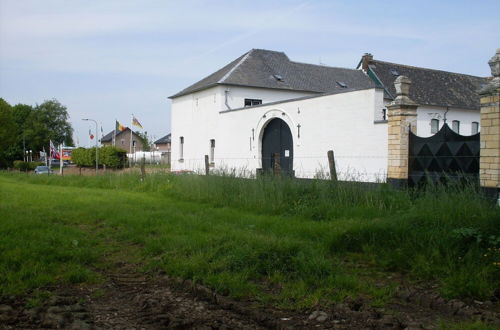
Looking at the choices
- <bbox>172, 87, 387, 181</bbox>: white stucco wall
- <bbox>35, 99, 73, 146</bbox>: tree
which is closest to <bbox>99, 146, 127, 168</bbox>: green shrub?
<bbox>172, 87, 387, 181</bbox>: white stucco wall

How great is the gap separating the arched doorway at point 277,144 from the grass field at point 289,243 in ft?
43.7

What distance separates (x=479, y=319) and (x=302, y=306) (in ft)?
5.63

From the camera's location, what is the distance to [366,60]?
40.5 metres

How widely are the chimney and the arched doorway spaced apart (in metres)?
18.0

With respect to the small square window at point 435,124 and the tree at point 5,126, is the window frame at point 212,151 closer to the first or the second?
the small square window at point 435,124

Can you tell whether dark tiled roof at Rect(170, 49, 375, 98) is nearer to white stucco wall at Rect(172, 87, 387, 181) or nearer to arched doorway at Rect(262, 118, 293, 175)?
white stucco wall at Rect(172, 87, 387, 181)

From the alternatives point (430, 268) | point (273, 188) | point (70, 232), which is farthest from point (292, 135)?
point (430, 268)

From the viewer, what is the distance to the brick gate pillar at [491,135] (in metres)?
9.64

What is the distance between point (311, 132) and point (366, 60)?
2024 cm

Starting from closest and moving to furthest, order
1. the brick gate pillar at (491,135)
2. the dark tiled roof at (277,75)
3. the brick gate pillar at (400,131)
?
1. the brick gate pillar at (491,135)
2. the brick gate pillar at (400,131)
3. the dark tiled roof at (277,75)

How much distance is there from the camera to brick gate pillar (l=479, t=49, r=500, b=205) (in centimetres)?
964

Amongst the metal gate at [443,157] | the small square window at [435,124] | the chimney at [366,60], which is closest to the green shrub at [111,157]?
the chimney at [366,60]

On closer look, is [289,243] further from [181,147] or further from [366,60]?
[366,60]

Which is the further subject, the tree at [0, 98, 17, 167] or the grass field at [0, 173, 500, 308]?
the tree at [0, 98, 17, 167]
